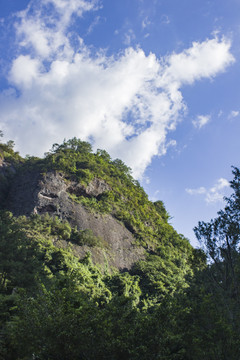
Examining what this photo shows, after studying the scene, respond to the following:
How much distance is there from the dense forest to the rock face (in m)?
0.42

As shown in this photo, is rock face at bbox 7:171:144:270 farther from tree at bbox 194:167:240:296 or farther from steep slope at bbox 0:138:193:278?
tree at bbox 194:167:240:296

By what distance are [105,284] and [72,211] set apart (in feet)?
41.2

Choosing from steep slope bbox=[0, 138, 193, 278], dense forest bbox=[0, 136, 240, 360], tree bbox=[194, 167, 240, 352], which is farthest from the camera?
steep slope bbox=[0, 138, 193, 278]

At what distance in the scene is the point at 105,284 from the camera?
29.1 meters

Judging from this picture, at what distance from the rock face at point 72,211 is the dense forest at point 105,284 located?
42cm

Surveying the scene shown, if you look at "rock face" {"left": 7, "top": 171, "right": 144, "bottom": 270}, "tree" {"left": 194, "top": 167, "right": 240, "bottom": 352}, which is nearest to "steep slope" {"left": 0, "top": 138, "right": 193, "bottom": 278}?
"rock face" {"left": 7, "top": 171, "right": 144, "bottom": 270}

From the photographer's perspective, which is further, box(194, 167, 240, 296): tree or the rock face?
the rock face

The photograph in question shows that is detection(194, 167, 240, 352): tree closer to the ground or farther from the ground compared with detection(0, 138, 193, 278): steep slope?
closer to the ground

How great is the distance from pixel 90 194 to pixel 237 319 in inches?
1268

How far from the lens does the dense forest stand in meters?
8.80

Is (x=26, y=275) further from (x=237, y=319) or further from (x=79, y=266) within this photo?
(x=237, y=319)

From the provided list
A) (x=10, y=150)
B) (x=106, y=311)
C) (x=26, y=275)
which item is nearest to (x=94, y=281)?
(x=26, y=275)

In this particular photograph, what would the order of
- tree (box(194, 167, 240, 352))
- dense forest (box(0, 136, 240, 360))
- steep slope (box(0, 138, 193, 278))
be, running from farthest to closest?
steep slope (box(0, 138, 193, 278))
tree (box(194, 167, 240, 352))
dense forest (box(0, 136, 240, 360))

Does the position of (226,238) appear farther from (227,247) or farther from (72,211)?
(72,211)
